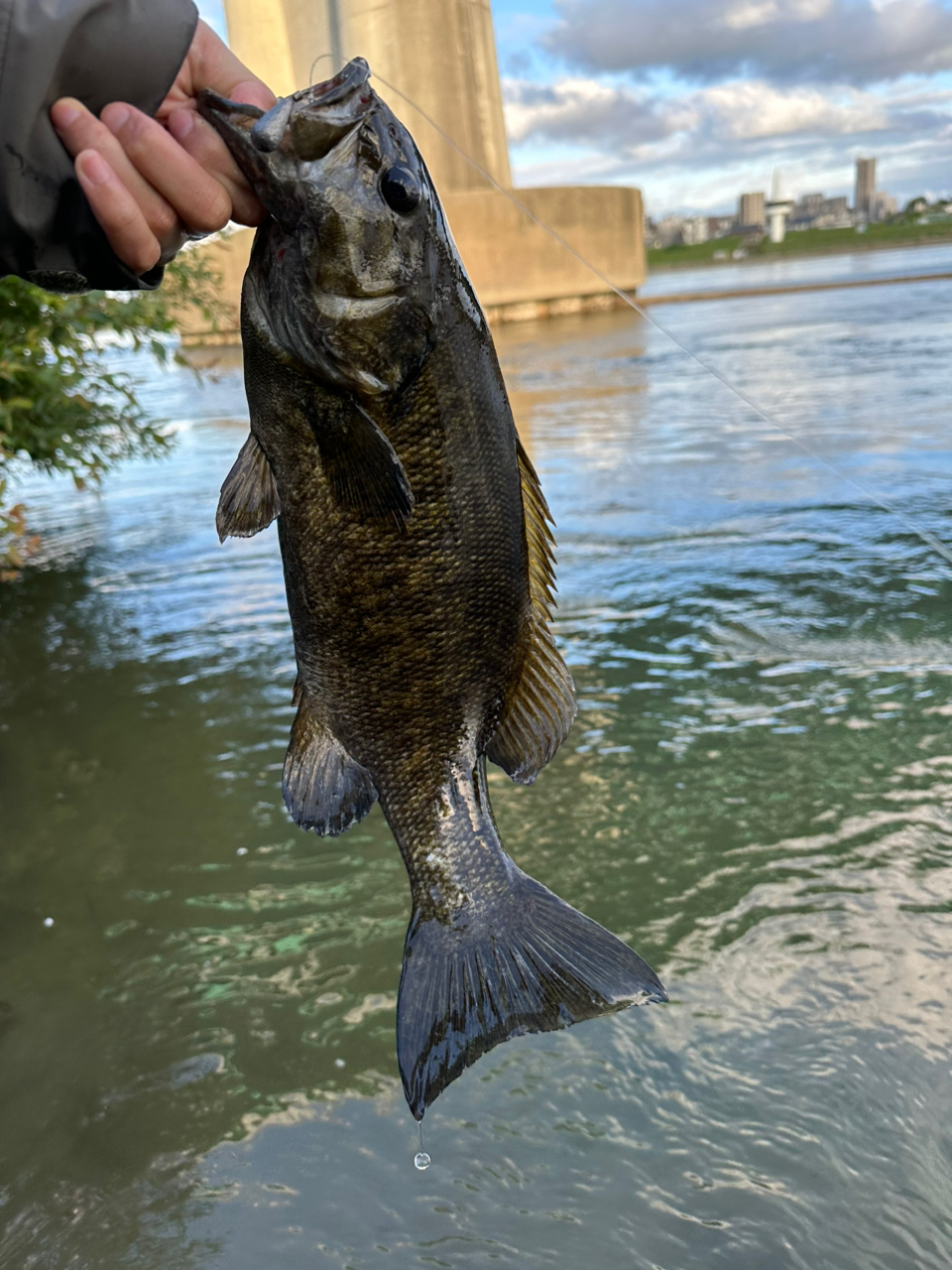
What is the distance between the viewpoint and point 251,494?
1885mm

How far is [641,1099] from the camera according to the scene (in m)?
2.81

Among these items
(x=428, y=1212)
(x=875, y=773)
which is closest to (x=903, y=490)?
(x=875, y=773)

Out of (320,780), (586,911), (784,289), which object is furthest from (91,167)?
(784,289)

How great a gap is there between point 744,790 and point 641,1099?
5.27 feet

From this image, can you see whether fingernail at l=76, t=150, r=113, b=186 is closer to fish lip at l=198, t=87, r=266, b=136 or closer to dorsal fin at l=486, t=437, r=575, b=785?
fish lip at l=198, t=87, r=266, b=136

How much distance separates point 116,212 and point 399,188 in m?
0.45

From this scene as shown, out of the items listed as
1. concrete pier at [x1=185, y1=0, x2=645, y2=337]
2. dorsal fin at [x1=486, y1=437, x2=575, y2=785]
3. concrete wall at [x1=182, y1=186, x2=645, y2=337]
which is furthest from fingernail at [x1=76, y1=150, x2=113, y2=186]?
concrete wall at [x1=182, y1=186, x2=645, y2=337]

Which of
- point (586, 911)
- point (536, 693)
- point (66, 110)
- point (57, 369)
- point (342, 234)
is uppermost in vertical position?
point (66, 110)

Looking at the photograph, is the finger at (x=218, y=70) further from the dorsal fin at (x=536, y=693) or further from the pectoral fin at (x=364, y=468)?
the dorsal fin at (x=536, y=693)

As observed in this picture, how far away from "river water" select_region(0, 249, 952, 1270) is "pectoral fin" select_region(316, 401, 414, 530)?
1691 millimetres

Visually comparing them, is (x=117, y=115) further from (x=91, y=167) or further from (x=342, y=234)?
(x=342, y=234)

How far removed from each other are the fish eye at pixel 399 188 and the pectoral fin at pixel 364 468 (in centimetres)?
33

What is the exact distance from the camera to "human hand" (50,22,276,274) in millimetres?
1737

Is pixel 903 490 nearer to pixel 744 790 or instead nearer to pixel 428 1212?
pixel 744 790
